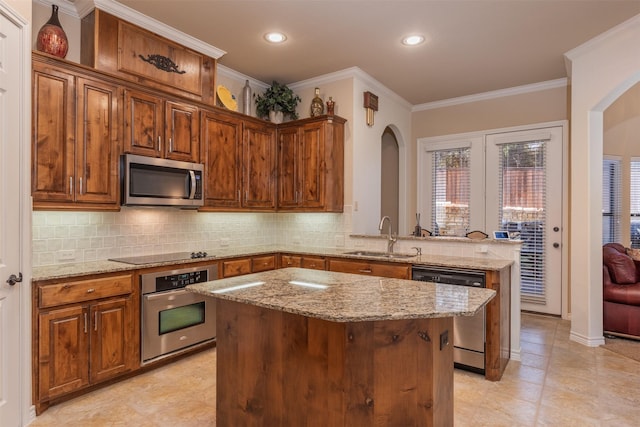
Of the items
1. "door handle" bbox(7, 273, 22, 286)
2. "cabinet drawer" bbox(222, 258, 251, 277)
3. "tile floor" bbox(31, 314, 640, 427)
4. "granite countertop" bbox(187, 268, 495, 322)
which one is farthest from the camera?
"cabinet drawer" bbox(222, 258, 251, 277)

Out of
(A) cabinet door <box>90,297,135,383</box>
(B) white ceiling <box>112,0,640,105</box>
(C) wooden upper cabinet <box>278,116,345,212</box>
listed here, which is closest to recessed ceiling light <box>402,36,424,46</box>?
(B) white ceiling <box>112,0,640,105</box>

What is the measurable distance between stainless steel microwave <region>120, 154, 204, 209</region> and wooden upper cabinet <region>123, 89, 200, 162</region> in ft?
0.31

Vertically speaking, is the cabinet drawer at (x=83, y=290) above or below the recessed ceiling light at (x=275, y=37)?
below

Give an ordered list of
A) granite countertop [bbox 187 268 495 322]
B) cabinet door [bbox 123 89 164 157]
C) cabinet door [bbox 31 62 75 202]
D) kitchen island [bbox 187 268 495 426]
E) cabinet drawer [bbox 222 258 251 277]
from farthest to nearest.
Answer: cabinet drawer [bbox 222 258 251 277] → cabinet door [bbox 123 89 164 157] → cabinet door [bbox 31 62 75 202] → kitchen island [bbox 187 268 495 426] → granite countertop [bbox 187 268 495 322]

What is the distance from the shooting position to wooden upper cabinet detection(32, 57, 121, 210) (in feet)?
8.49

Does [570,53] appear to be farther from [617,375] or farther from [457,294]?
[457,294]

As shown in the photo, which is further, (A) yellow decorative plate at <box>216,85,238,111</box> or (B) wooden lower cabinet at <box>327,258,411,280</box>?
(A) yellow decorative plate at <box>216,85,238,111</box>

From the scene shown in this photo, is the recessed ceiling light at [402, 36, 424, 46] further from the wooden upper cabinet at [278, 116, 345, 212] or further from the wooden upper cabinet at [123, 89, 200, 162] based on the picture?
the wooden upper cabinet at [123, 89, 200, 162]

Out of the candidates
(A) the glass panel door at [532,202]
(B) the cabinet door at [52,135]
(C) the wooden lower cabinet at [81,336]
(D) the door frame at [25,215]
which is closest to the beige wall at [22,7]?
(D) the door frame at [25,215]

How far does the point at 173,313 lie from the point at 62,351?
83 cm

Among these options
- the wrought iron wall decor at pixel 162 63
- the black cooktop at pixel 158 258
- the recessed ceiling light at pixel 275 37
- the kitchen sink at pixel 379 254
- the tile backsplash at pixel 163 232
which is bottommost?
the kitchen sink at pixel 379 254

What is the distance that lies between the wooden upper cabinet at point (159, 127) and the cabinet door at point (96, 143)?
12cm

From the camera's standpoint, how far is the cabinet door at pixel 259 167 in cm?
420

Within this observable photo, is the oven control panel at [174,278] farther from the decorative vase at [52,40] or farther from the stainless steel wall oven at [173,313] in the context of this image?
the decorative vase at [52,40]
